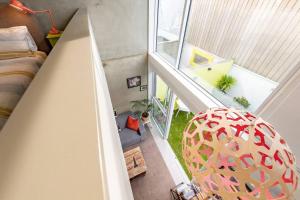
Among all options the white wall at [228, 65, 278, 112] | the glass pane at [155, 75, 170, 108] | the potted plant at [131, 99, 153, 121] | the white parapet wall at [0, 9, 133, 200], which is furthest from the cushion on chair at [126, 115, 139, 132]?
the white parapet wall at [0, 9, 133, 200]

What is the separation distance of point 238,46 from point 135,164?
2.71 metres

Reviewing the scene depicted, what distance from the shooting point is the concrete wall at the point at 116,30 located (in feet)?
6.86

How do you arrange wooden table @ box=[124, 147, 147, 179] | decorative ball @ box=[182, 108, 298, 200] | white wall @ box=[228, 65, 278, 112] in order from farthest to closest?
wooden table @ box=[124, 147, 147, 179] < white wall @ box=[228, 65, 278, 112] < decorative ball @ box=[182, 108, 298, 200]

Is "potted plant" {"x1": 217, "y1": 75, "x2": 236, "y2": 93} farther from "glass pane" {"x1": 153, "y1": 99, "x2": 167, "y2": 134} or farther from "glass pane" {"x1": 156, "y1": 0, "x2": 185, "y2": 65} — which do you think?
"glass pane" {"x1": 153, "y1": 99, "x2": 167, "y2": 134}

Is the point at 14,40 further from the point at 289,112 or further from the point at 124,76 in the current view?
the point at 289,112

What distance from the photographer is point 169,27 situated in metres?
2.51

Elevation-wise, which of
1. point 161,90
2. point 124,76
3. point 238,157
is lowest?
point 238,157

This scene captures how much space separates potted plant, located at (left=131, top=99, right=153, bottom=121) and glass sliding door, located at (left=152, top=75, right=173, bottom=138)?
173 millimetres

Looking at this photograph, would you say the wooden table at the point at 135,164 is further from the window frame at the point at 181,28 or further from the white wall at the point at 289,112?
the white wall at the point at 289,112

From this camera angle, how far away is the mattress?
2.11ft

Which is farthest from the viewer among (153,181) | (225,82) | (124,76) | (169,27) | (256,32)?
(124,76)

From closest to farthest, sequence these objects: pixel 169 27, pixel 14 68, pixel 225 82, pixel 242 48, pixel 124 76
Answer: pixel 14 68 < pixel 242 48 < pixel 225 82 < pixel 169 27 < pixel 124 76

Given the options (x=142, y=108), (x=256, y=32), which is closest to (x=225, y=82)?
(x=256, y=32)

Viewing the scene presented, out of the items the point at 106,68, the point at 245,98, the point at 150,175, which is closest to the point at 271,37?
the point at 245,98
